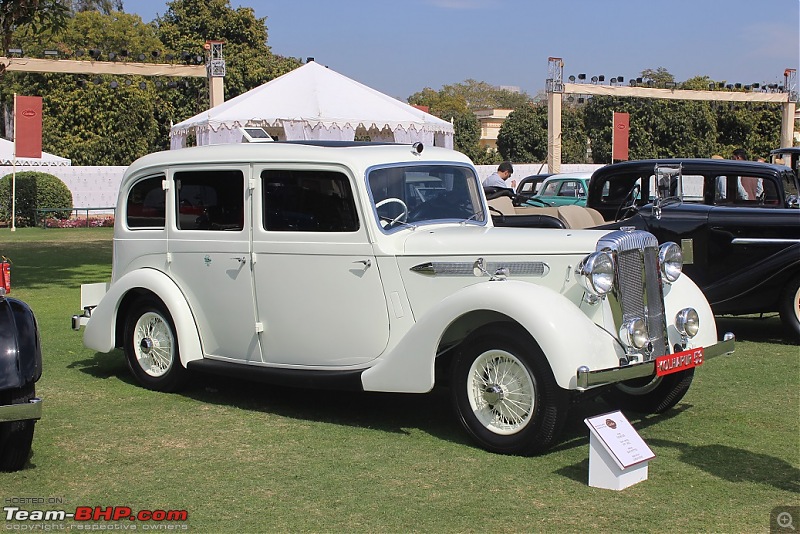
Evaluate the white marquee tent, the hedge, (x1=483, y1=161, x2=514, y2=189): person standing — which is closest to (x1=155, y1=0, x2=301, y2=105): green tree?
the hedge

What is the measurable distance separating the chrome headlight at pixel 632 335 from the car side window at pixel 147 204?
352 cm

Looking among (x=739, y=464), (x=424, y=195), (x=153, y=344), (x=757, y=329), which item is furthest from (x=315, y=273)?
(x=757, y=329)

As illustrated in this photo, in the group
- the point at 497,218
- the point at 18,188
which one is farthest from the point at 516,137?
the point at 497,218

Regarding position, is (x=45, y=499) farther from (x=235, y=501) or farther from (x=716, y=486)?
(x=716, y=486)

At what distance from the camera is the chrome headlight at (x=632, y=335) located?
5.39 meters

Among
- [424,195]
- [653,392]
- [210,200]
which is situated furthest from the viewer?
[210,200]

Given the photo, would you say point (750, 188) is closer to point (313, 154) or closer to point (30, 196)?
point (313, 154)

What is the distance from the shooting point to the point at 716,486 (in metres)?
4.81

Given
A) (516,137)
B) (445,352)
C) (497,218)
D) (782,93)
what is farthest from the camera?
(516,137)

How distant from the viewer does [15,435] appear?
4957mm

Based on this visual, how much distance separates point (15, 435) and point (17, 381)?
0.35 metres

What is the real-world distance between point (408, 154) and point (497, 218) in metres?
1.78

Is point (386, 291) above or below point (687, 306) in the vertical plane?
above

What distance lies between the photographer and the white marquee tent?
1650 centimetres
